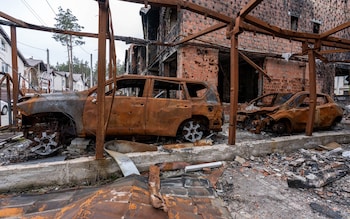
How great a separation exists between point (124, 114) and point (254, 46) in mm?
7914

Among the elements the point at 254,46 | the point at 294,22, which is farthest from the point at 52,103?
the point at 294,22

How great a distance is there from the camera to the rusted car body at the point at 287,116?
614cm

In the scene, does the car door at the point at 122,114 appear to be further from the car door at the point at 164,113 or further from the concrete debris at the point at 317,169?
the concrete debris at the point at 317,169

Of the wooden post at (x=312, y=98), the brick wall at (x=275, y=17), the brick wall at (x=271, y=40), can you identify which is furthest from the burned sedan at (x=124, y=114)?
the brick wall at (x=275, y=17)

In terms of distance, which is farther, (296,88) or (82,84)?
(82,84)

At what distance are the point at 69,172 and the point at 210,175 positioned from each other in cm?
226

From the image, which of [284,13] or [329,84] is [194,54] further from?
[329,84]

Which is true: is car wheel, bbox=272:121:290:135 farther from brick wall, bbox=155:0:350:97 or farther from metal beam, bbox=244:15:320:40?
brick wall, bbox=155:0:350:97

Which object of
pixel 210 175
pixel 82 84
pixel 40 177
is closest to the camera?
pixel 40 177

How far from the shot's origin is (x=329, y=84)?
12.4 meters

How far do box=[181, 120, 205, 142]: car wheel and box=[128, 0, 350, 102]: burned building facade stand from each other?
2821 millimetres

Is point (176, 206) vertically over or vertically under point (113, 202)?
under

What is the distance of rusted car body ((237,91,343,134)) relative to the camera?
20.1 ft

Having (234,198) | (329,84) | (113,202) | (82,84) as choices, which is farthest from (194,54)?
(82,84)
